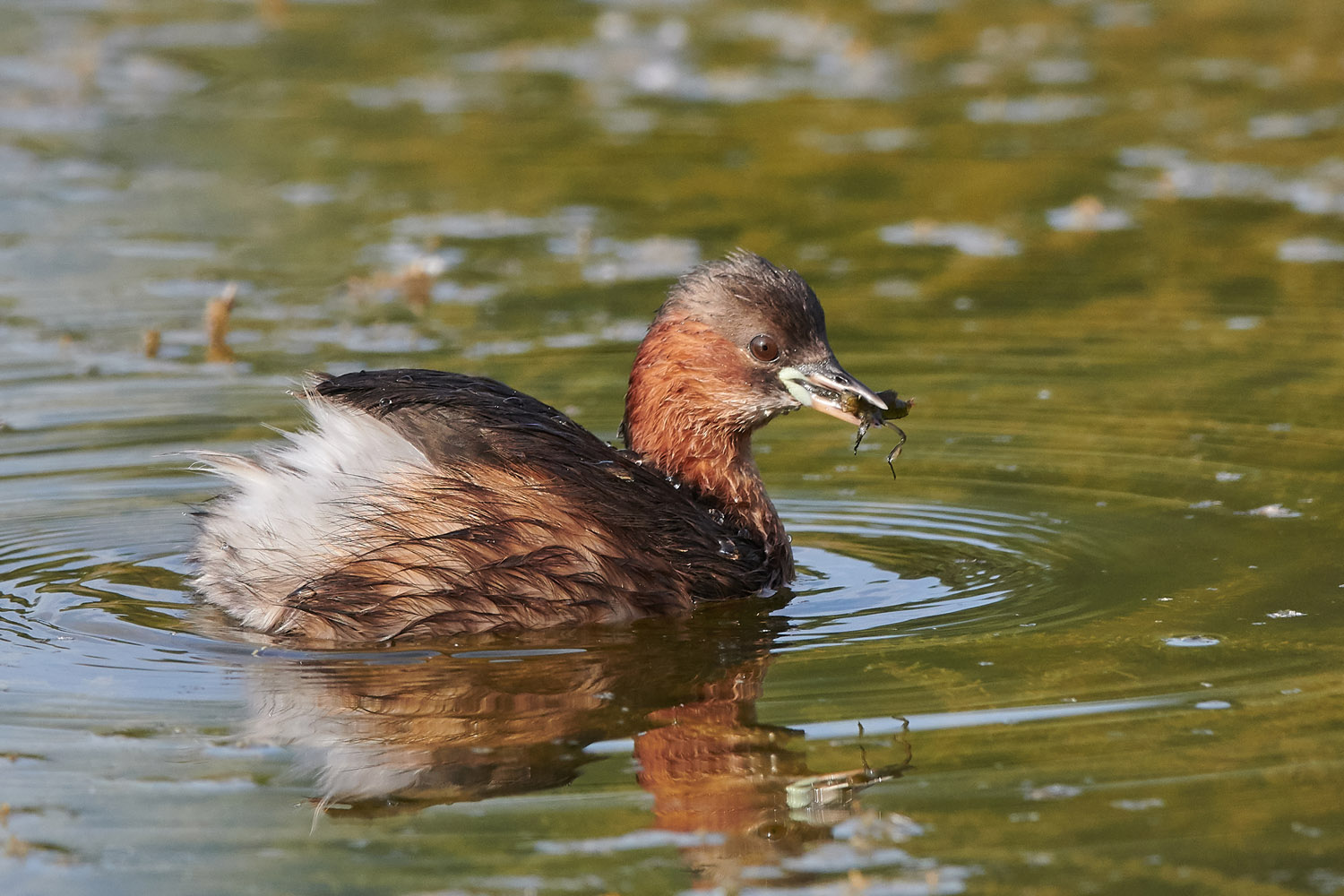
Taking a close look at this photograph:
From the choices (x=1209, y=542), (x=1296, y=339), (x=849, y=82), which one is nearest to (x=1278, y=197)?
(x=1296, y=339)

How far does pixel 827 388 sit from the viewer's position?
6.26 m

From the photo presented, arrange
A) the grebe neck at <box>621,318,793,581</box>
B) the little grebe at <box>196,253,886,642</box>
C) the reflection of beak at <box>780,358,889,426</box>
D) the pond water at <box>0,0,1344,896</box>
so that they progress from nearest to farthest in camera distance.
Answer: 1. the pond water at <box>0,0,1344,896</box>
2. the little grebe at <box>196,253,886,642</box>
3. the reflection of beak at <box>780,358,889,426</box>
4. the grebe neck at <box>621,318,793,581</box>

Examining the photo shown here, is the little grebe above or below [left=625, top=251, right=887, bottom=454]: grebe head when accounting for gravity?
below

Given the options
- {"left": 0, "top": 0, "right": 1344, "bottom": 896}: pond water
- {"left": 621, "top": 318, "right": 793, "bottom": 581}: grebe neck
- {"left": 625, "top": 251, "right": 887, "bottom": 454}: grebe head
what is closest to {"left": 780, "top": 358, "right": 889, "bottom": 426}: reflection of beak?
{"left": 625, "top": 251, "right": 887, "bottom": 454}: grebe head

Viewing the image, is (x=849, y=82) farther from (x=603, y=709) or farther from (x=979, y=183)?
(x=603, y=709)

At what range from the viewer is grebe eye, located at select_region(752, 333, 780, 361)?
6.27 metres

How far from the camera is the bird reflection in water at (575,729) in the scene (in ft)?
14.3

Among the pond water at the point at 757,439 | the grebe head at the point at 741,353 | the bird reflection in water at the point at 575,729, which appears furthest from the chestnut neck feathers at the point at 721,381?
the bird reflection in water at the point at 575,729

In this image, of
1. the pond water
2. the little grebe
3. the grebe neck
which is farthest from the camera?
the grebe neck

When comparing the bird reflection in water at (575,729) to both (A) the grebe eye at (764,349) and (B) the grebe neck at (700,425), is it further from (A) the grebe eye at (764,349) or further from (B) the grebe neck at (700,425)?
(A) the grebe eye at (764,349)

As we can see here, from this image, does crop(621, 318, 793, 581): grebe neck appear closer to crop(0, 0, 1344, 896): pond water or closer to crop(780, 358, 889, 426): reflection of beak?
crop(780, 358, 889, 426): reflection of beak

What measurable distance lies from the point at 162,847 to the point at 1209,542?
375 cm

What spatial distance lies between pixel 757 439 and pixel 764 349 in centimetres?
184

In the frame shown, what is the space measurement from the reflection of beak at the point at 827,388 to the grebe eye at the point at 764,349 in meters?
0.06
